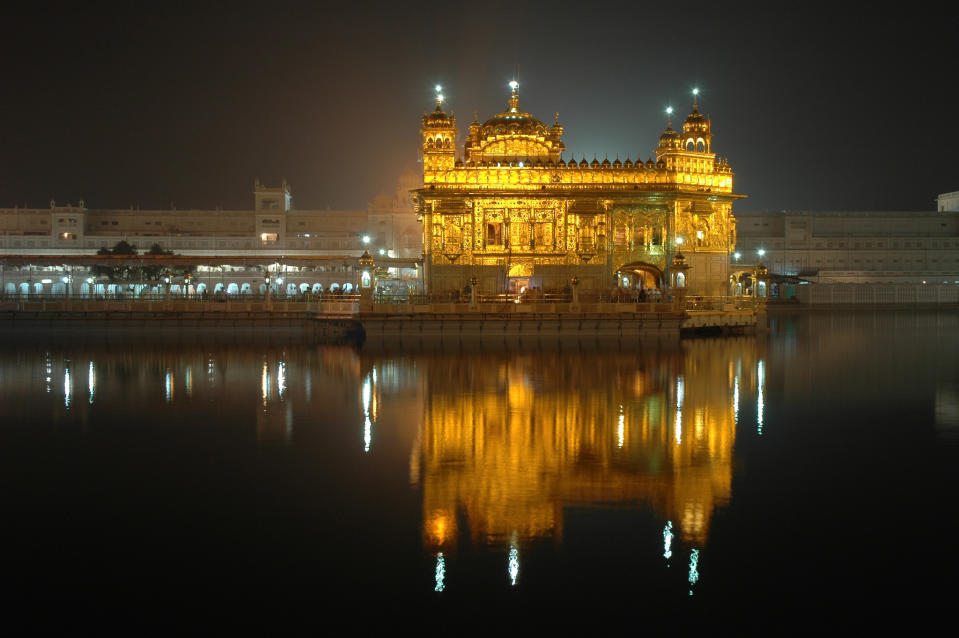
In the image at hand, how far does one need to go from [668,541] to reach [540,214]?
31.5m

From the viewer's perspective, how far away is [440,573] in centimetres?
757

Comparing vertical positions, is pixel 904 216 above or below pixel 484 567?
Answer: above

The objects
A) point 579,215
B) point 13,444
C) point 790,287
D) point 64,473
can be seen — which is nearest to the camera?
point 64,473

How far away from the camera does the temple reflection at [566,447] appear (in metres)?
9.12

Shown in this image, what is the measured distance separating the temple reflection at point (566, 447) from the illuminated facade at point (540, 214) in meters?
17.5

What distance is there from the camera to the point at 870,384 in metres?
19.4

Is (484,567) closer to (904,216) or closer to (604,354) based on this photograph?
(604,354)

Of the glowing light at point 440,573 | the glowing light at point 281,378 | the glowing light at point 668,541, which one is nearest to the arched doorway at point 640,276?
the glowing light at point 281,378

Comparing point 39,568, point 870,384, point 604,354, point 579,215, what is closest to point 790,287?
point 579,215

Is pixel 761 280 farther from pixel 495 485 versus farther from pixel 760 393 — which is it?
pixel 495 485

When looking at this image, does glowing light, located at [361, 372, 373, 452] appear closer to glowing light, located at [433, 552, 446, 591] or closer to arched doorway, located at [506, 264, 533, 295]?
glowing light, located at [433, 552, 446, 591]

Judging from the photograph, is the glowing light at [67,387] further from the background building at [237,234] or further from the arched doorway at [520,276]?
the background building at [237,234]

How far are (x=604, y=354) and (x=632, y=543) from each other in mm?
18063

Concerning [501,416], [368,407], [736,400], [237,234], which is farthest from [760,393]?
[237,234]
